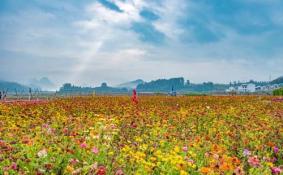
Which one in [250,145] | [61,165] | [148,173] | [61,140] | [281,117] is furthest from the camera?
[281,117]

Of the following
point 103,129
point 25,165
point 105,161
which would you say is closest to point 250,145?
point 103,129

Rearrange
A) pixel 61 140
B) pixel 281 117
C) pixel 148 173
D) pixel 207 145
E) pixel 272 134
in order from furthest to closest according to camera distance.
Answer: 1. pixel 281 117
2. pixel 272 134
3. pixel 207 145
4. pixel 61 140
5. pixel 148 173

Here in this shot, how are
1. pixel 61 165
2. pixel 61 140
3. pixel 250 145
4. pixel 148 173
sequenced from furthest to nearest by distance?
pixel 250 145 < pixel 61 140 < pixel 61 165 < pixel 148 173

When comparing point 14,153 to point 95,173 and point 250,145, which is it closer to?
point 95,173

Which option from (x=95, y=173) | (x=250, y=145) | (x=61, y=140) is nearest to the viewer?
(x=95, y=173)

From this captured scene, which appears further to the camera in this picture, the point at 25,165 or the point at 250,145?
the point at 250,145

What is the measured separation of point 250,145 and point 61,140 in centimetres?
438

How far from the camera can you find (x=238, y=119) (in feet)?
51.8

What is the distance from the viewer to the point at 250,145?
977cm

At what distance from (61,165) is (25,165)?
616mm

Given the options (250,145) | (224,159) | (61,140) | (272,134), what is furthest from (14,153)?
(272,134)

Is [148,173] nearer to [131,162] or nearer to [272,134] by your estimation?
[131,162]

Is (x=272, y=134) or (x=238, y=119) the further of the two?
(x=238, y=119)

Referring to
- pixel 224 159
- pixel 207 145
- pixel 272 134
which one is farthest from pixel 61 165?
pixel 272 134
